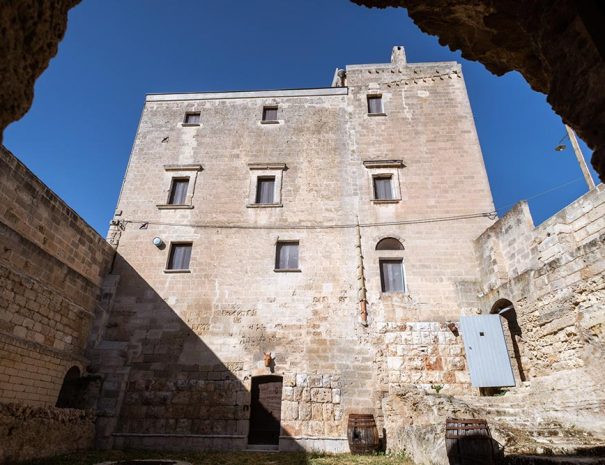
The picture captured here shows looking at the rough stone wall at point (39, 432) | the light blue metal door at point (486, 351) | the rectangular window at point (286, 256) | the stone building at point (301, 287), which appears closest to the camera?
the rough stone wall at point (39, 432)

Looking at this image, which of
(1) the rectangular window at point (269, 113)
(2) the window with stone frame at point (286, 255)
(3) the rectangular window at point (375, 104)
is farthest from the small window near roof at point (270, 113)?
(2) the window with stone frame at point (286, 255)

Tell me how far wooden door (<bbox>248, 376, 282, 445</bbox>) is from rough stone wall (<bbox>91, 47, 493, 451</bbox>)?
1.90 feet

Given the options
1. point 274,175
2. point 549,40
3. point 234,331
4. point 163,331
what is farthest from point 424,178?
point 549,40

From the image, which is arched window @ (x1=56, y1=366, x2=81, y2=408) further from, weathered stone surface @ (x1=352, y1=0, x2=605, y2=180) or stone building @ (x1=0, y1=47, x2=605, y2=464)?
weathered stone surface @ (x1=352, y1=0, x2=605, y2=180)

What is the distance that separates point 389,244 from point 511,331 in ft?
14.7

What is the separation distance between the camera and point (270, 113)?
52.7ft

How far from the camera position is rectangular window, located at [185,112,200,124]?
15996 mm

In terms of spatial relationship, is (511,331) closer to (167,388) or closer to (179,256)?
(167,388)

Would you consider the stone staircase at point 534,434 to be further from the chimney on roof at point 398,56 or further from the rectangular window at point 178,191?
the chimney on roof at point 398,56

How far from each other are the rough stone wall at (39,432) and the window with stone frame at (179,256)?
499 centimetres

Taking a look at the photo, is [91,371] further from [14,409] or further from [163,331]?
[14,409]

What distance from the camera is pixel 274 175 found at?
14328mm

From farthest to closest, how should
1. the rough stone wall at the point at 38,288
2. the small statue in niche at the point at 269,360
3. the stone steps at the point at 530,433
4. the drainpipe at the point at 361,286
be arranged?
the drainpipe at the point at 361,286, the small statue in niche at the point at 269,360, the rough stone wall at the point at 38,288, the stone steps at the point at 530,433

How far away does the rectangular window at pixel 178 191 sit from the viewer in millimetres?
14258
